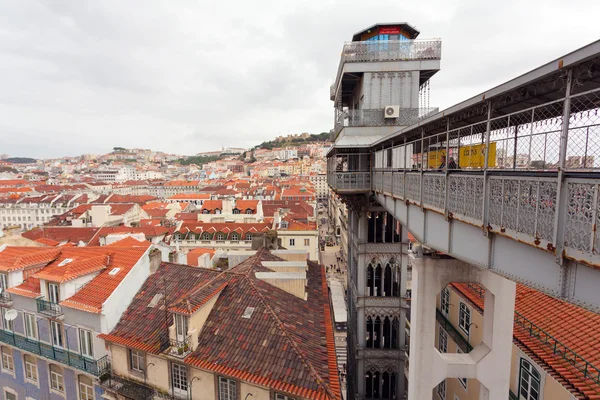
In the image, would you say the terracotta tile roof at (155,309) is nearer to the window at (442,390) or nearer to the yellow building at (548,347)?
the yellow building at (548,347)

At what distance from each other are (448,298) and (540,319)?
598 cm

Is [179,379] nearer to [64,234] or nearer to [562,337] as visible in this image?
[562,337]

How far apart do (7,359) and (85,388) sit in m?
6.02

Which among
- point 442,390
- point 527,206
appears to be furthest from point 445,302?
point 527,206

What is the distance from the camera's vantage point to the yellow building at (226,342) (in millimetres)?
9805

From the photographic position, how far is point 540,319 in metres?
9.83

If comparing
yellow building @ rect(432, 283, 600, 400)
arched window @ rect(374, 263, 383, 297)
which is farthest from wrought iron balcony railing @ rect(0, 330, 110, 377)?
yellow building @ rect(432, 283, 600, 400)

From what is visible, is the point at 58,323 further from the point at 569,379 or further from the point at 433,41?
the point at 433,41

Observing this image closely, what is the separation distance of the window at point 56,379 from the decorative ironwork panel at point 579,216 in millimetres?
18867

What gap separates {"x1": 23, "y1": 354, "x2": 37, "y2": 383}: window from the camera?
15.0 m

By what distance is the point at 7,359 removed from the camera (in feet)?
52.4

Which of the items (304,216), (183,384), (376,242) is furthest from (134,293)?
(304,216)

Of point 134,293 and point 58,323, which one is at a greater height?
point 134,293

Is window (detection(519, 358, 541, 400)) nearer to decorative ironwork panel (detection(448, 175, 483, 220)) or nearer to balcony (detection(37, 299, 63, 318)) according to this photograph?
decorative ironwork panel (detection(448, 175, 483, 220))
